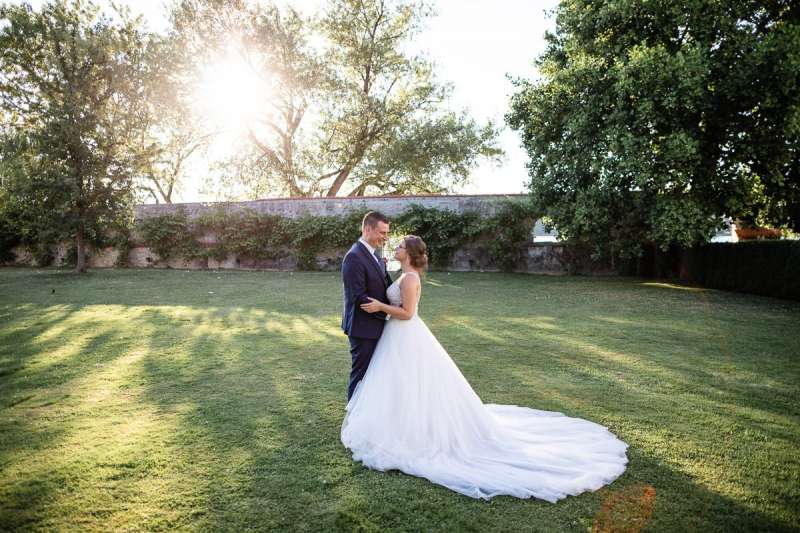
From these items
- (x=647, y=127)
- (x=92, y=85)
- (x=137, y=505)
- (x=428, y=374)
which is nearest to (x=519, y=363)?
(x=428, y=374)

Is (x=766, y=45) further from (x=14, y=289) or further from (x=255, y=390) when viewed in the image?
(x=14, y=289)

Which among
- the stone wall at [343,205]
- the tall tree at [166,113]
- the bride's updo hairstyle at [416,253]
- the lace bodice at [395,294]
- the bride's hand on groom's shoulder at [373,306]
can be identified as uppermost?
the tall tree at [166,113]

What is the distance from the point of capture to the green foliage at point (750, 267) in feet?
36.5

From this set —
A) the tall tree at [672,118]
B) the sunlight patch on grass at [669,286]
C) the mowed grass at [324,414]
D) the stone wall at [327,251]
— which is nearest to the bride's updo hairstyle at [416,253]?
the mowed grass at [324,414]

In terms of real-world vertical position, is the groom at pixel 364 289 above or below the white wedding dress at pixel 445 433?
above

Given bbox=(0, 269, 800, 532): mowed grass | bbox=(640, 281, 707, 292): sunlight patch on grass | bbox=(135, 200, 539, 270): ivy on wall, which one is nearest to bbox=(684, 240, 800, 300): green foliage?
bbox=(640, 281, 707, 292): sunlight patch on grass

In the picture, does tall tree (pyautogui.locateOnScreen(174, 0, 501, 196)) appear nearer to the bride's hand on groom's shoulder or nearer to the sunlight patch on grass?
the sunlight patch on grass

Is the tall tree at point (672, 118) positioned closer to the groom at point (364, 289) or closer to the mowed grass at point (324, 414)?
the mowed grass at point (324, 414)

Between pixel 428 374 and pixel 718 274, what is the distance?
44.0 feet

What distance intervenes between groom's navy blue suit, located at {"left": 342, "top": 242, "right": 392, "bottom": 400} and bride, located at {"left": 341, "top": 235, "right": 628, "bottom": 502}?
12cm

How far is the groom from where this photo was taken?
3939 mm

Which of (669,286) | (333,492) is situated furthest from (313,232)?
(333,492)

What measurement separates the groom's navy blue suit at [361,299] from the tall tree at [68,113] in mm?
16477

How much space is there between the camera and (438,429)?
363 cm
